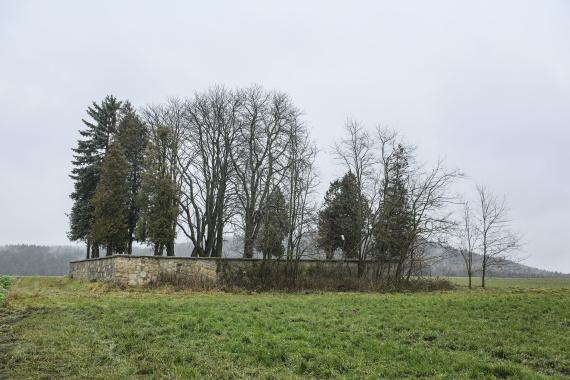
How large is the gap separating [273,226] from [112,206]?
1387cm

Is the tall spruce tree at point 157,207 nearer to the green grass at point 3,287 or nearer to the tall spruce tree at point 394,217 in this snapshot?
the green grass at point 3,287

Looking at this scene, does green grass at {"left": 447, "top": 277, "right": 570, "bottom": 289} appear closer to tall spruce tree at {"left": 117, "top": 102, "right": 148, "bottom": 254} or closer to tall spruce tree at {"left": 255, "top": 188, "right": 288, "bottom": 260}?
tall spruce tree at {"left": 255, "top": 188, "right": 288, "bottom": 260}

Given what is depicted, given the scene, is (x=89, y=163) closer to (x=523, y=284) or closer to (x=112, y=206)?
(x=112, y=206)

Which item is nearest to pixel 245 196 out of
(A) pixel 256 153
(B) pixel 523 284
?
(A) pixel 256 153

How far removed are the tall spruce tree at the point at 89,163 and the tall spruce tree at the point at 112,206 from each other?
320 cm

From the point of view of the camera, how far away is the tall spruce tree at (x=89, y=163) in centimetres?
3841

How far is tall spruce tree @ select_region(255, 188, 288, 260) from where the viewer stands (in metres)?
29.5

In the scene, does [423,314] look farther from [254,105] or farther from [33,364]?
[254,105]

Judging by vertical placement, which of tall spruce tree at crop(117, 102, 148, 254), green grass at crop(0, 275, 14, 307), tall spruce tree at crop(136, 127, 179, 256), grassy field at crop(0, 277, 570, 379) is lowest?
green grass at crop(0, 275, 14, 307)

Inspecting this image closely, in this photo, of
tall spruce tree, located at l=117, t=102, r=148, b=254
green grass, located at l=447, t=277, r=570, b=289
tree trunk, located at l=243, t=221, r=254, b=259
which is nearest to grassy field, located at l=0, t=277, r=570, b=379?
tree trunk, located at l=243, t=221, r=254, b=259

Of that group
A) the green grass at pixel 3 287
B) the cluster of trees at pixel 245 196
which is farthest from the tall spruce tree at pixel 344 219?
the green grass at pixel 3 287

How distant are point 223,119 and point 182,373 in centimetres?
3013

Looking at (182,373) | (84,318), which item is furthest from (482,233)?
(182,373)

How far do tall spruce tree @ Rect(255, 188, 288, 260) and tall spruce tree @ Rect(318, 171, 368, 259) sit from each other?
356 centimetres
